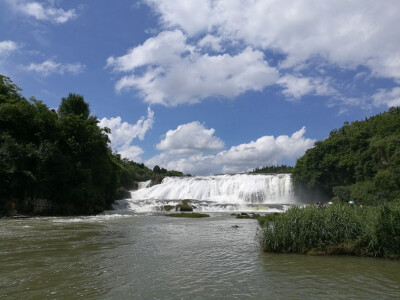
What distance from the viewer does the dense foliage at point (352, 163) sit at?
1470 inches

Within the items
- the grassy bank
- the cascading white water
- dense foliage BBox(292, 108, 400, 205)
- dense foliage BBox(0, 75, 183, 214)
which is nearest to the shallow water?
the grassy bank

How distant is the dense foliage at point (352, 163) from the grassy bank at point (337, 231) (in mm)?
25917

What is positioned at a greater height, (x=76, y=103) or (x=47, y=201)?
(x=76, y=103)

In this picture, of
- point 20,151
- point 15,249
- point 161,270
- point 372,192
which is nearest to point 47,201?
point 20,151

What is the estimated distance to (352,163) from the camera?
4609 centimetres

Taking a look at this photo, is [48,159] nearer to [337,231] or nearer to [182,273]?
[182,273]

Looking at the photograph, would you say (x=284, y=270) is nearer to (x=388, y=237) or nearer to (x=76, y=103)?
(x=388, y=237)

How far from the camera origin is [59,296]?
657 centimetres

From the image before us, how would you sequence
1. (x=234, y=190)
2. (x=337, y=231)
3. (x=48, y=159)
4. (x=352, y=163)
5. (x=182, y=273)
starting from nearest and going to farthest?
(x=182, y=273) < (x=337, y=231) < (x=48, y=159) < (x=352, y=163) < (x=234, y=190)

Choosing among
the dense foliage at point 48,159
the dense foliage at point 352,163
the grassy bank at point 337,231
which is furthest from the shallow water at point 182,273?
the dense foliage at point 352,163

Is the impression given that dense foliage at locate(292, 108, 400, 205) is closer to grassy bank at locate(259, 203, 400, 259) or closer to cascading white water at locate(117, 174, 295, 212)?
cascading white water at locate(117, 174, 295, 212)

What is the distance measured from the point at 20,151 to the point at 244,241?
949 inches

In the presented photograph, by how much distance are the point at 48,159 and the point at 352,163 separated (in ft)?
133

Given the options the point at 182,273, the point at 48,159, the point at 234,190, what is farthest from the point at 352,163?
the point at 182,273
